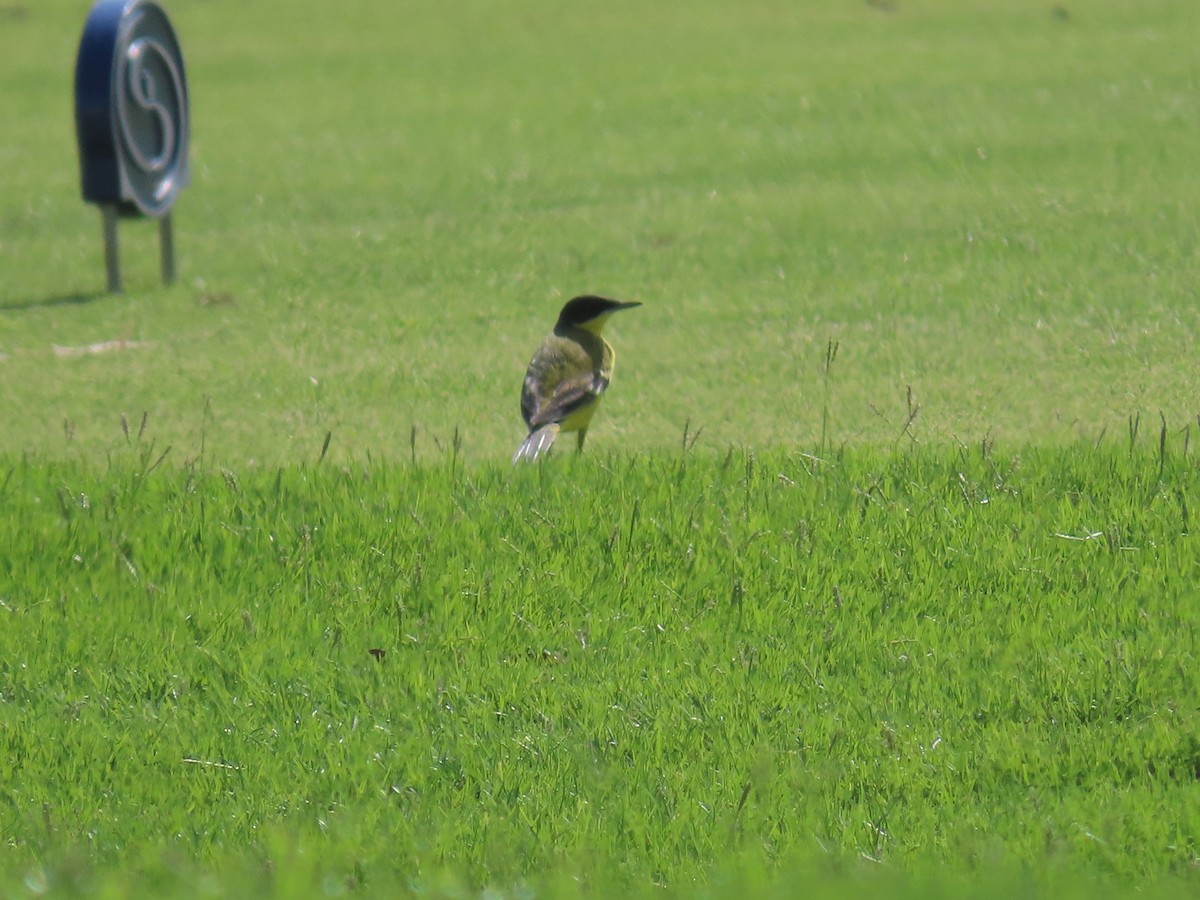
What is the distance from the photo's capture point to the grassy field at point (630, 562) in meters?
4.20

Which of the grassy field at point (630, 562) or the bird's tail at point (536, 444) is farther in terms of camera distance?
the bird's tail at point (536, 444)

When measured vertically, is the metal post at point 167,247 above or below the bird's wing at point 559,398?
below

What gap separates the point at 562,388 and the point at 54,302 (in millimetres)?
5258

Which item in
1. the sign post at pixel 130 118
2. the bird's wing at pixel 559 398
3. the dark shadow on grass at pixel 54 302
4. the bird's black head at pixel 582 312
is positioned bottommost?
the dark shadow on grass at pixel 54 302

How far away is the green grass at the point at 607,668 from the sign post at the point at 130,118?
198 inches

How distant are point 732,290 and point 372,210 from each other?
408 cm

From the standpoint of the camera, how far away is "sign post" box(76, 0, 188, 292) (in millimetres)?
11297

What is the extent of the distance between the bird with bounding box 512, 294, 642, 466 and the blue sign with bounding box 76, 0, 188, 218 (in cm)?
487

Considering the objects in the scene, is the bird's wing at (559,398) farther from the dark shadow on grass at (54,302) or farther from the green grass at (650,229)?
the dark shadow on grass at (54,302)

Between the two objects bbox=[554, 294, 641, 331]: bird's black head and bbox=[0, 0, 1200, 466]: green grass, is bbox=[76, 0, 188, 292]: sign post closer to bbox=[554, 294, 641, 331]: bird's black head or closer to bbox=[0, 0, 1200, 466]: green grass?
bbox=[0, 0, 1200, 466]: green grass

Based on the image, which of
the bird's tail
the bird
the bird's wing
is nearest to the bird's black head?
the bird

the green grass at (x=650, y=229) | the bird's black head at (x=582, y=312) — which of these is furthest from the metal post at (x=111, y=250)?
the bird's black head at (x=582, y=312)

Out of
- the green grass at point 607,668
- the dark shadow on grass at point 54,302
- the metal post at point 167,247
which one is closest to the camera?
the green grass at point 607,668

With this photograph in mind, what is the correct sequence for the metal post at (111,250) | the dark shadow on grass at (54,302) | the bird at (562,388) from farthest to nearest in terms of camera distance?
the metal post at (111,250), the dark shadow on grass at (54,302), the bird at (562,388)
